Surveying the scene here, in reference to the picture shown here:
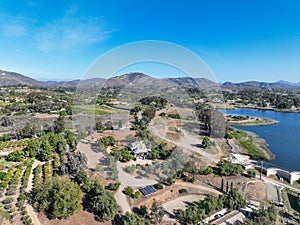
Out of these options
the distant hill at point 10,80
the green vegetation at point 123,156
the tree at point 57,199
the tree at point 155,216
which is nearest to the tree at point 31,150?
the green vegetation at point 123,156

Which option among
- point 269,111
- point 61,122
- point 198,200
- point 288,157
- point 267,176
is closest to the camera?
point 198,200

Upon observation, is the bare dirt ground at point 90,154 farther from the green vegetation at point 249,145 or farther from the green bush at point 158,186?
the green vegetation at point 249,145

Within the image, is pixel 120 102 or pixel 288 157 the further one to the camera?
pixel 120 102

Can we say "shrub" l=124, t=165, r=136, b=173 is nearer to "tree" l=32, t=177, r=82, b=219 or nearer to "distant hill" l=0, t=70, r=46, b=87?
"tree" l=32, t=177, r=82, b=219

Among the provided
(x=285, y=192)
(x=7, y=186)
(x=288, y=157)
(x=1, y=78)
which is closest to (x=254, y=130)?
(x=288, y=157)

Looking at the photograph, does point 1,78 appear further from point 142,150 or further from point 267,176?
point 267,176

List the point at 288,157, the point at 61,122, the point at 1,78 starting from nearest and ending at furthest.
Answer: the point at 288,157 < the point at 61,122 < the point at 1,78

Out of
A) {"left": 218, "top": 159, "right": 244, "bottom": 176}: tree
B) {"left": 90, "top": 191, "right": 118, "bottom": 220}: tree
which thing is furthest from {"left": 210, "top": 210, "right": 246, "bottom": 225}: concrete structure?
{"left": 90, "top": 191, "right": 118, "bottom": 220}: tree

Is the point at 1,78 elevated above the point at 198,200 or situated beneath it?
elevated above
